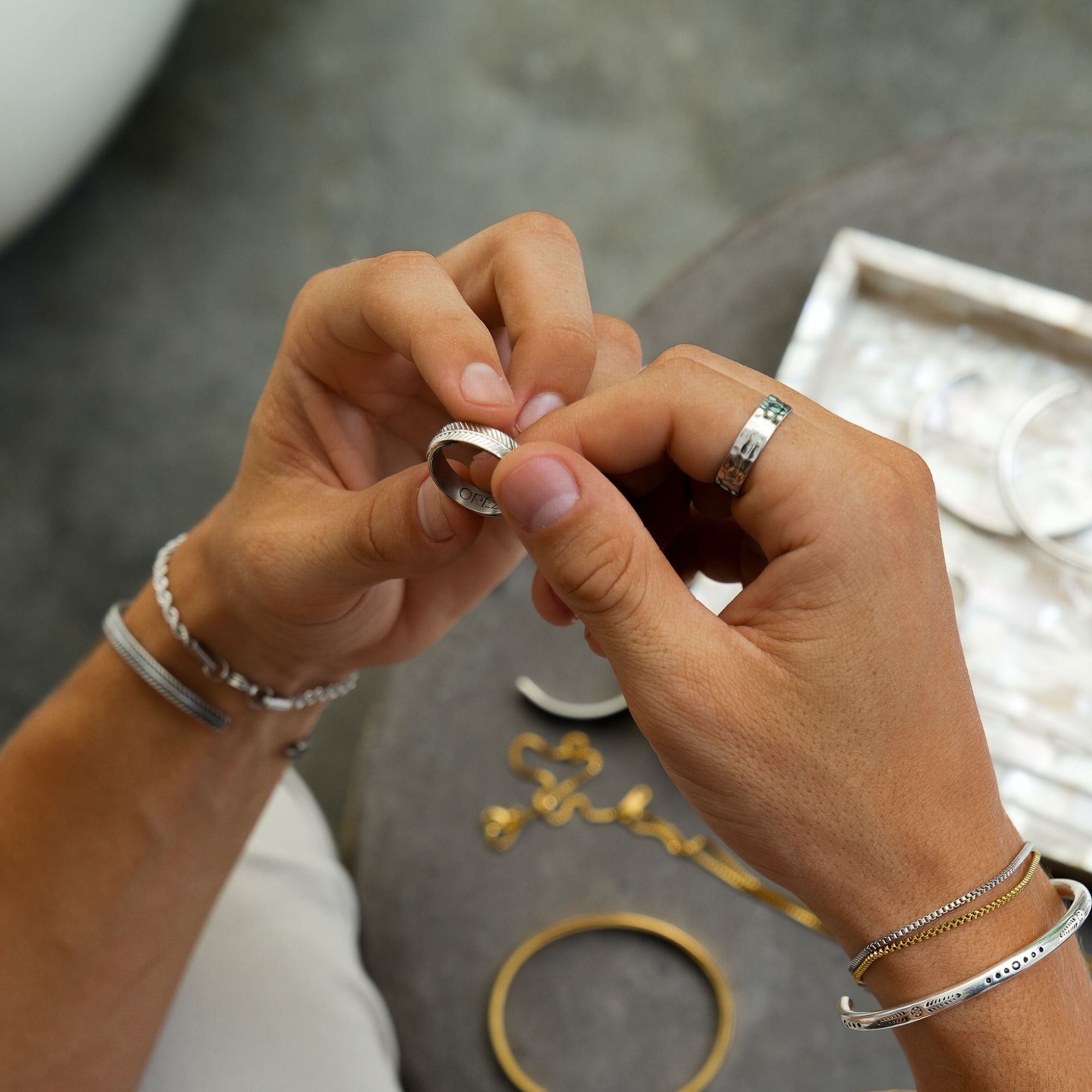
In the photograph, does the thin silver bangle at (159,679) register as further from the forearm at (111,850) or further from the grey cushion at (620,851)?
the grey cushion at (620,851)

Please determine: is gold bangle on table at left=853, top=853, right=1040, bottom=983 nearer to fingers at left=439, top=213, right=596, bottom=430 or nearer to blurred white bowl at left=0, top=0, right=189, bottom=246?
fingers at left=439, top=213, right=596, bottom=430

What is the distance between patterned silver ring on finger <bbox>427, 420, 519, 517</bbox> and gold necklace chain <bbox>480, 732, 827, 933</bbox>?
466 millimetres

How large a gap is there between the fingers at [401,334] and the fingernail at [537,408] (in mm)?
17

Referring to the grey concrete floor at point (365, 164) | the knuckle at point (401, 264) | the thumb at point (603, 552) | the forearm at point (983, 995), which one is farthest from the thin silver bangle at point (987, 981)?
the grey concrete floor at point (365, 164)

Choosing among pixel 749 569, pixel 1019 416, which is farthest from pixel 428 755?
pixel 1019 416

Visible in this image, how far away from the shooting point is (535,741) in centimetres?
Answer: 115

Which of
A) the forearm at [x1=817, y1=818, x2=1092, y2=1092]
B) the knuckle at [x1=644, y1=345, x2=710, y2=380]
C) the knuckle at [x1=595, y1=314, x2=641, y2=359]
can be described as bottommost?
the forearm at [x1=817, y1=818, x2=1092, y2=1092]

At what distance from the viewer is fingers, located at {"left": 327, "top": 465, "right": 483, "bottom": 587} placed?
0.69 meters

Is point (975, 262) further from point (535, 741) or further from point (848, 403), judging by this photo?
point (535, 741)

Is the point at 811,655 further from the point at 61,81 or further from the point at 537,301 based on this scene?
the point at 61,81

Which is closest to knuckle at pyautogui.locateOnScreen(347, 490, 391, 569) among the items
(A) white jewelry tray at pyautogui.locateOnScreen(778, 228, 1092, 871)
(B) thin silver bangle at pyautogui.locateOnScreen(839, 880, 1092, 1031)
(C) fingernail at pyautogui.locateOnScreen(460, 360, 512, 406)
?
(C) fingernail at pyautogui.locateOnScreen(460, 360, 512, 406)

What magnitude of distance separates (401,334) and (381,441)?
0.21 meters

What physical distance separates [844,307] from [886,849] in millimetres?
788

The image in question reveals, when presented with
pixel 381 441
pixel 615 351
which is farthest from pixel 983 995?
pixel 381 441
